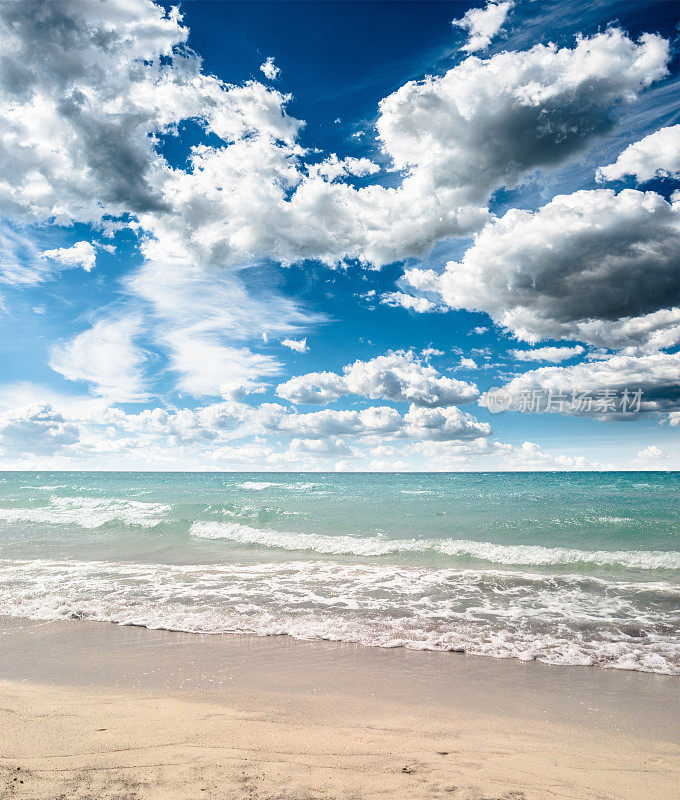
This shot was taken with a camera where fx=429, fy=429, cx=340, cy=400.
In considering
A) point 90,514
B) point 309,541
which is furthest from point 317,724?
point 90,514

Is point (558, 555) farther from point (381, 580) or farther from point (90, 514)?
point (90, 514)

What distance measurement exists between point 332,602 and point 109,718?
226 inches

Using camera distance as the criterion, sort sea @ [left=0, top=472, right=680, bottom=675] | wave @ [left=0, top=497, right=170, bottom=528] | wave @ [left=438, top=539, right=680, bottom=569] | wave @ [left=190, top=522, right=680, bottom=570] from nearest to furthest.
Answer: sea @ [left=0, top=472, right=680, bottom=675] < wave @ [left=438, top=539, right=680, bottom=569] < wave @ [left=190, top=522, right=680, bottom=570] < wave @ [left=0, top=497, right=170, bottom=528]

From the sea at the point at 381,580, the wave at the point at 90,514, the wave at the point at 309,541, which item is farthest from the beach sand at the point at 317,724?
the wave at the point at 90,514

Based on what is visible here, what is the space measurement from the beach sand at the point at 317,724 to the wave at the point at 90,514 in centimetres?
1703

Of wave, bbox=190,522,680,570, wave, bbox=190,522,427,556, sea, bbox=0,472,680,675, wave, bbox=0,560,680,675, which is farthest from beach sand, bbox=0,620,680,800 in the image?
wave, bbox=190,522,427,556

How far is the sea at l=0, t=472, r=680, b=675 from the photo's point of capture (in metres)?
A: 8.19

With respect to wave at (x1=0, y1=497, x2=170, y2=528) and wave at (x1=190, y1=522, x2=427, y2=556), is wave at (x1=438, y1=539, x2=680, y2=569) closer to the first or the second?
wave at (x1=190, y1=522, x2=427, y2=556)

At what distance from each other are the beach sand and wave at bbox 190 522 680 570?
8749 millimetres

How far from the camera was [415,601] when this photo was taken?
10180 mm

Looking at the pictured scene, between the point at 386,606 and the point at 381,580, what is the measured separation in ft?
7.51

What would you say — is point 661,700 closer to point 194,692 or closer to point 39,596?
point 194,692

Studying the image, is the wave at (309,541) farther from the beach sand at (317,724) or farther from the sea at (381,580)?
the beach sand at (317,724)

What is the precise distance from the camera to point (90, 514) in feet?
85.8
